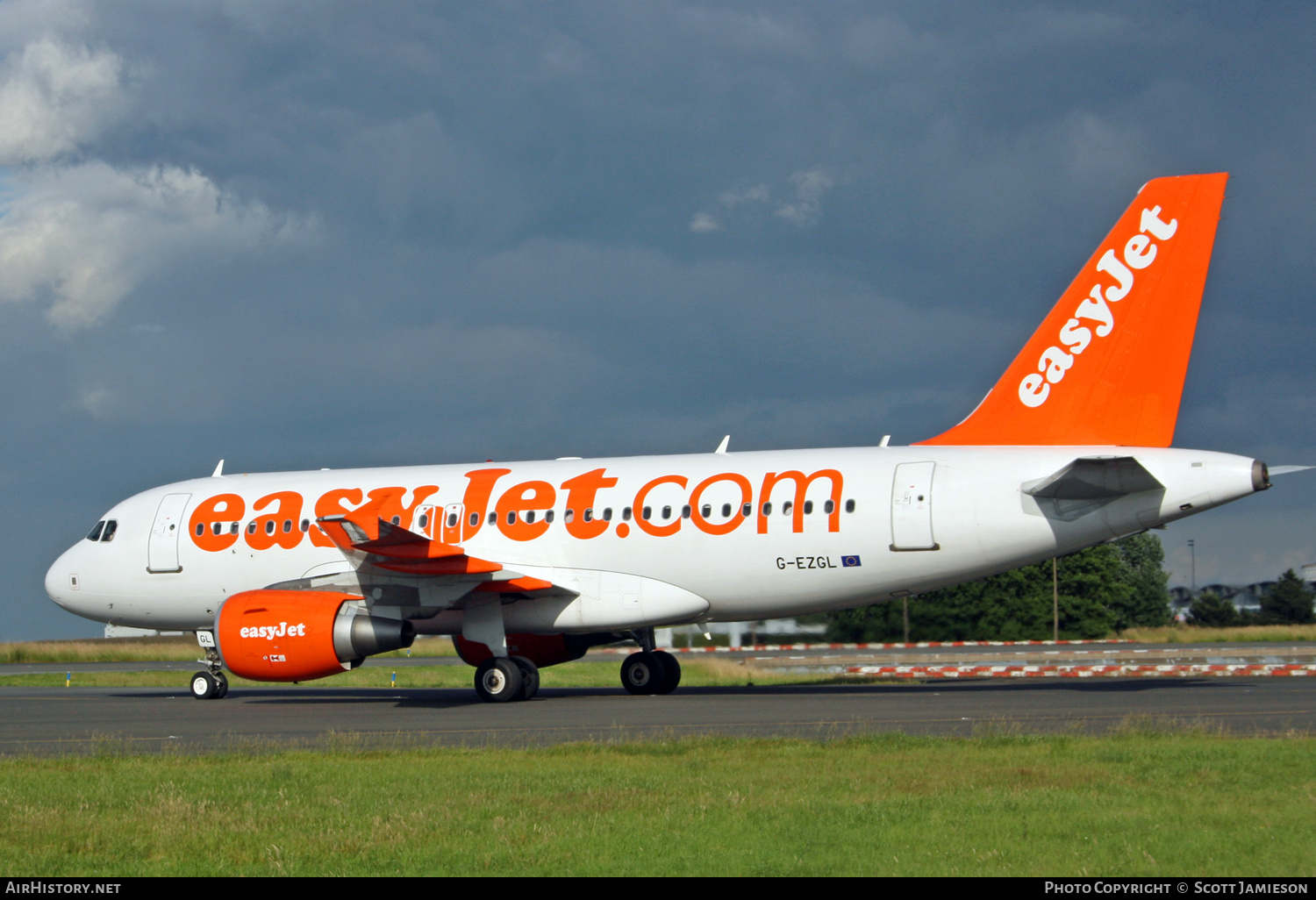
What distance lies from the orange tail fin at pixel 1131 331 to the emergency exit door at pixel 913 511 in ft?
5.50

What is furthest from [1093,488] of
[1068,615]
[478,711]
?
[1068,615]

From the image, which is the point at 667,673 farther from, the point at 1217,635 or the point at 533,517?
the point at 1217,635

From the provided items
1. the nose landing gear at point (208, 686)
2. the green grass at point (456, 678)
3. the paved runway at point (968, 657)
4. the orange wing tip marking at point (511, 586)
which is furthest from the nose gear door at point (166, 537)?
the paved runway at point (968, 657)

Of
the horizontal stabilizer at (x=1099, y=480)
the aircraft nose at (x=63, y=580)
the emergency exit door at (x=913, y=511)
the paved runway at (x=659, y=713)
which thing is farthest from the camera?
the aircraft nose at (x=63, y=580)

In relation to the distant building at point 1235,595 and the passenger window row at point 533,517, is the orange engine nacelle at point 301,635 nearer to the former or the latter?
the passenger window row at point 533,517

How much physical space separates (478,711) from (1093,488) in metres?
9.60

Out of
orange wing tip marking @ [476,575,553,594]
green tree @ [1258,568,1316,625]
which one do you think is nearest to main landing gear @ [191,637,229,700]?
orange wing tip marking @ [476,575,553,594]

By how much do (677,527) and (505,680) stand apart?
3763 mm

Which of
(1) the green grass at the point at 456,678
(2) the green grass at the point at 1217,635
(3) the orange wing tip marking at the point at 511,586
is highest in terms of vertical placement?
(3) the orange wing tip marking at the point at 511,586

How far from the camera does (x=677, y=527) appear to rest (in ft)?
68.6

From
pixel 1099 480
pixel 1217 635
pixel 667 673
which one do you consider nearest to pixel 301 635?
pixel 667 673

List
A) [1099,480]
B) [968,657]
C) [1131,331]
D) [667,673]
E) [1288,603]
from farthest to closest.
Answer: [1288,603] → [968,657] → [667,673] → [1131,331] → [1099,480]

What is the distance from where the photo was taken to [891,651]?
1596 inches

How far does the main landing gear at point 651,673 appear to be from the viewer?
22.7m
